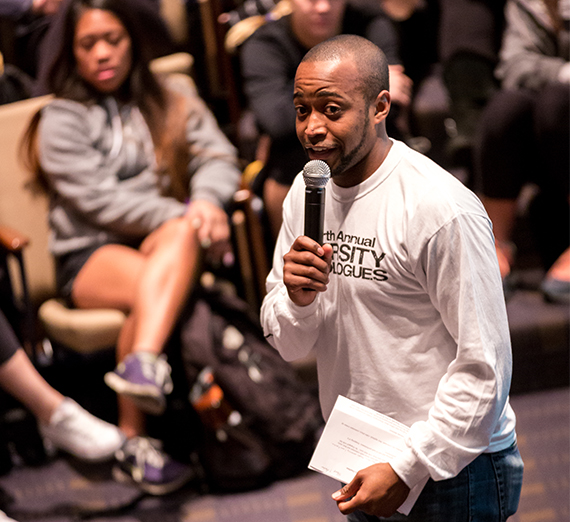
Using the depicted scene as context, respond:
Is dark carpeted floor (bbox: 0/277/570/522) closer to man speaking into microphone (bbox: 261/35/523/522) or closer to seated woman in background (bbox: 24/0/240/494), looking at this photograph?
seated woman in background (bbox: 24/0/240/494)

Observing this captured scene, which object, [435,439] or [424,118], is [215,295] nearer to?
[424,118]

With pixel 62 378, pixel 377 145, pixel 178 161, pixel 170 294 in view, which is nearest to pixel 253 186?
pixel 178 161

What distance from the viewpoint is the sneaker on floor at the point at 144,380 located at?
5.73 feet

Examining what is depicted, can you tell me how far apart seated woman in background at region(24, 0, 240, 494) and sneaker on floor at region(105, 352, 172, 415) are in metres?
0.09

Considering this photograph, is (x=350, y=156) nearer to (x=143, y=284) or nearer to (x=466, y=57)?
Answer: (x=143, y=284)

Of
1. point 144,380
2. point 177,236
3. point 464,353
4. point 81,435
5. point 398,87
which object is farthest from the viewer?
point 177,236

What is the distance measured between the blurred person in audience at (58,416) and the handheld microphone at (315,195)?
1.26 m

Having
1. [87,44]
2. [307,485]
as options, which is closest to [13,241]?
[87,44]

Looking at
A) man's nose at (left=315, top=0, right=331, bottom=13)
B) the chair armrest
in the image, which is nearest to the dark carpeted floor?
the chair armrest

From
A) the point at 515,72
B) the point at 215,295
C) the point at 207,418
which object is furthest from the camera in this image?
the point at 515,72

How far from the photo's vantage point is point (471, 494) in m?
0.88

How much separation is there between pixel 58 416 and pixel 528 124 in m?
1.52

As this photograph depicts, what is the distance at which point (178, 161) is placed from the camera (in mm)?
2139

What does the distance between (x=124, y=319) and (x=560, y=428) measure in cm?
115
